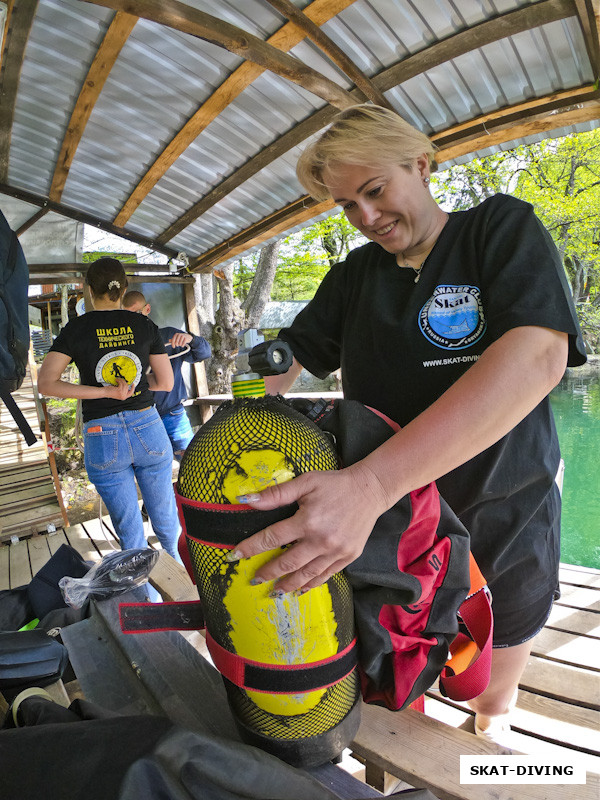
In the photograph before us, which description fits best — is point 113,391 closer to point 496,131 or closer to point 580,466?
point 496,131

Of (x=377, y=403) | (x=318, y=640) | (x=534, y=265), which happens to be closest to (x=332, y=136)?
(x=534, y=265)

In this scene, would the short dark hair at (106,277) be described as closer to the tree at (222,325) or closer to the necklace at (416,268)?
the necklace at (416,268)

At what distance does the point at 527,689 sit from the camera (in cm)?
237

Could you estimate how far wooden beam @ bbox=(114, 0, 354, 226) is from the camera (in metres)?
2.44

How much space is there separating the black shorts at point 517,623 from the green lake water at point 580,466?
4288 millimetres

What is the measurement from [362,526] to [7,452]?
25.4ft

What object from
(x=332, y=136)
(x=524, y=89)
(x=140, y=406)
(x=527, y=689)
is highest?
(x=524, y=89)

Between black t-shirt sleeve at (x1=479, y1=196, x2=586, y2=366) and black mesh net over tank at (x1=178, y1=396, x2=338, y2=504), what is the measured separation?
456 mm

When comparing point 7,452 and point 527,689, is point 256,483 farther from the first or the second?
point 7,452

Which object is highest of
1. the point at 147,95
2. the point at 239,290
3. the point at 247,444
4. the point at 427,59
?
the point at 239,290

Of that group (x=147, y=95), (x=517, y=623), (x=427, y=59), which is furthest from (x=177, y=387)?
(x=517, y=623)

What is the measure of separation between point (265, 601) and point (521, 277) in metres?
0.77

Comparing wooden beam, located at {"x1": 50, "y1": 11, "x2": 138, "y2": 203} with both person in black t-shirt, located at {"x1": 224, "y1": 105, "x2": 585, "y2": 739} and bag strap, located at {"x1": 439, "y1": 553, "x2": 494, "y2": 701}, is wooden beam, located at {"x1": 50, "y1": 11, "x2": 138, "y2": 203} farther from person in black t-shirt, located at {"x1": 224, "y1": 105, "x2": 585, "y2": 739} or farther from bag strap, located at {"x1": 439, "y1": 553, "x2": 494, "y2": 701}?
bag strap, located at {"x1": 439, "y1": 553, "x2": 494, "y2": 701}

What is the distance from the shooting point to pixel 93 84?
3074 mm
